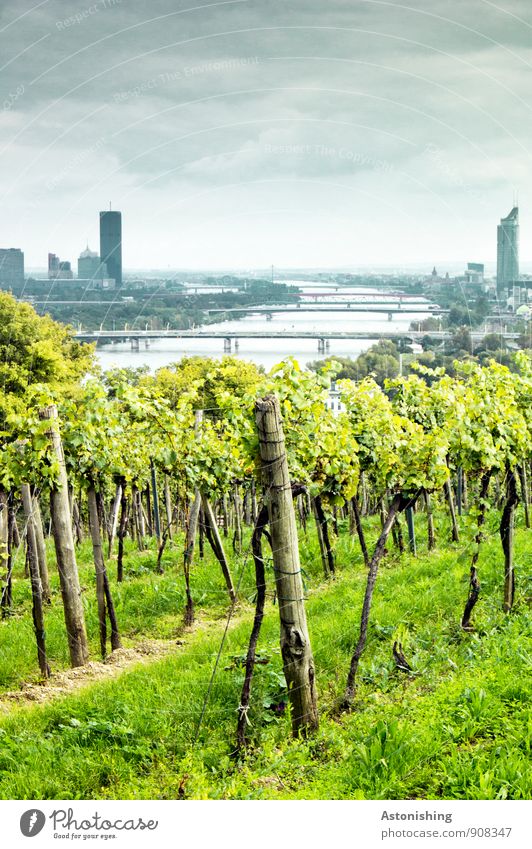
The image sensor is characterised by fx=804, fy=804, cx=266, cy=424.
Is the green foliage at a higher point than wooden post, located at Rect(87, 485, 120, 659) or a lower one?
higher

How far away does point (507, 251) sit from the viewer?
74.8ft

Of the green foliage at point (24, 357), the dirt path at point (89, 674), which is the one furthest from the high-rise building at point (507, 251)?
the dirt path at point (89, 674)

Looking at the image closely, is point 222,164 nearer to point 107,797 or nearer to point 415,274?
point 415,274

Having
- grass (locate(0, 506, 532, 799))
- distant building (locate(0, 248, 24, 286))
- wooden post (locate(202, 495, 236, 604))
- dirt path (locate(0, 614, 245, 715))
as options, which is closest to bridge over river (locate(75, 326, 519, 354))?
distant building (locate(0, 248, 24, 286))

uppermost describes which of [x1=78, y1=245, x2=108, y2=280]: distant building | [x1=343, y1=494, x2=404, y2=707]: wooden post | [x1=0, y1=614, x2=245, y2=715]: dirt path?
[x1=78, y1=245, x2=108, y2=280]: distant building

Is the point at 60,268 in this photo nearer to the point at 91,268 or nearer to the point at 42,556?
the point at 91,268

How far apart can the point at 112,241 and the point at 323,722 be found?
62.1 feet

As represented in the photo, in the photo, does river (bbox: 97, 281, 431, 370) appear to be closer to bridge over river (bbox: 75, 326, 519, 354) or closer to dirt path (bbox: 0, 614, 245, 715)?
bridge over river (bbox: 75, 326, 519, 354)

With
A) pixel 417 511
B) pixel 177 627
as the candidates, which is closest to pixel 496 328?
pixel 417 511

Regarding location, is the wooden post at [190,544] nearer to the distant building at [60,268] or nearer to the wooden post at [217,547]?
the wooden post at [217,547]

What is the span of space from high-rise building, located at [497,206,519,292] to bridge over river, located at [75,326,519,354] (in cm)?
164

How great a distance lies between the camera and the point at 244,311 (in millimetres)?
15602

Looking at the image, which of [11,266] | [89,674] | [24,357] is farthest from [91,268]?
[89,674]

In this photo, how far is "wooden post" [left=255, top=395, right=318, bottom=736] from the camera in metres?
4.05
